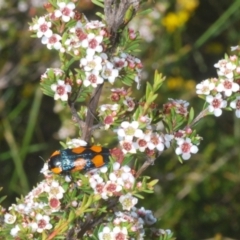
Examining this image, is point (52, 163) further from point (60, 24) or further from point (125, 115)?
point (60, 24)

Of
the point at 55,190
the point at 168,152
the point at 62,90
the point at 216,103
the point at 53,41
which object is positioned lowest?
the point at 168,152

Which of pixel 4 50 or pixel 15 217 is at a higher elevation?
pixel 4 50

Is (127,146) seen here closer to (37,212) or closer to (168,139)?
(168,139)

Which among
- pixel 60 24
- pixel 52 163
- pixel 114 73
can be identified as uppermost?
pixel 60 24

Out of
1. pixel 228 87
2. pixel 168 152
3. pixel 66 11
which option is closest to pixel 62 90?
pixel 66 11

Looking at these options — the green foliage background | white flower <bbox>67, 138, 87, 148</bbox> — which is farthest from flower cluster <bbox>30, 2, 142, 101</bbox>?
the green foliage background

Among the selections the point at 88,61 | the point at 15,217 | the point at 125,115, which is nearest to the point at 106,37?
the point at 88,61
